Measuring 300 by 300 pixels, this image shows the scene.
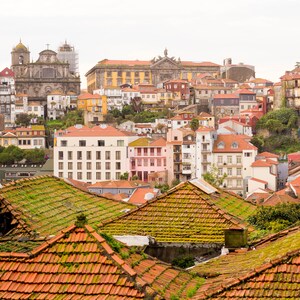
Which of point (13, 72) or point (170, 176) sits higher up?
point (13, 72)

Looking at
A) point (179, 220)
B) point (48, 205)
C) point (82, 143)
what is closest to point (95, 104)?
point (82, 143)

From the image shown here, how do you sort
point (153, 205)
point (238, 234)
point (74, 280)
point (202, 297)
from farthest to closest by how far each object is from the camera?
point (153, 205)
point (238, 234)
point (202, 297)
point (74, 280)

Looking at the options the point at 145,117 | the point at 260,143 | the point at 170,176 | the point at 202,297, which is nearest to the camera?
the point at 202,297

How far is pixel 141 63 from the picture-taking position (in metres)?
141

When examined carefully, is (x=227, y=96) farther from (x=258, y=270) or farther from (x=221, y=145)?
(x=258, y=270)

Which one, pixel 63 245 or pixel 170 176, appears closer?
pixel 63 245

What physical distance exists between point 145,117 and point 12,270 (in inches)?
4130

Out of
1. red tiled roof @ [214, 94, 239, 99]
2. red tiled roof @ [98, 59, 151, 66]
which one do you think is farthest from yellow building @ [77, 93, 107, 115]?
red tiled roof @ [98, 59, 151, 66]

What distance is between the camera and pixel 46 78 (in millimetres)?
134000

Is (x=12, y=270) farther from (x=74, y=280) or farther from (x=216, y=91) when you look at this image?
(x=216, y=91)

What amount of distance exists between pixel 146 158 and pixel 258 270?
81394mm

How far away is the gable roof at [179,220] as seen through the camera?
1398 centimetres

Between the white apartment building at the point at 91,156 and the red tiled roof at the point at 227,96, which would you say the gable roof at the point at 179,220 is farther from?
the red tiled roof at the point at 227,96

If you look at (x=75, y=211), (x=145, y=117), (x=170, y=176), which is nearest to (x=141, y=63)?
(x=145, y=117)
